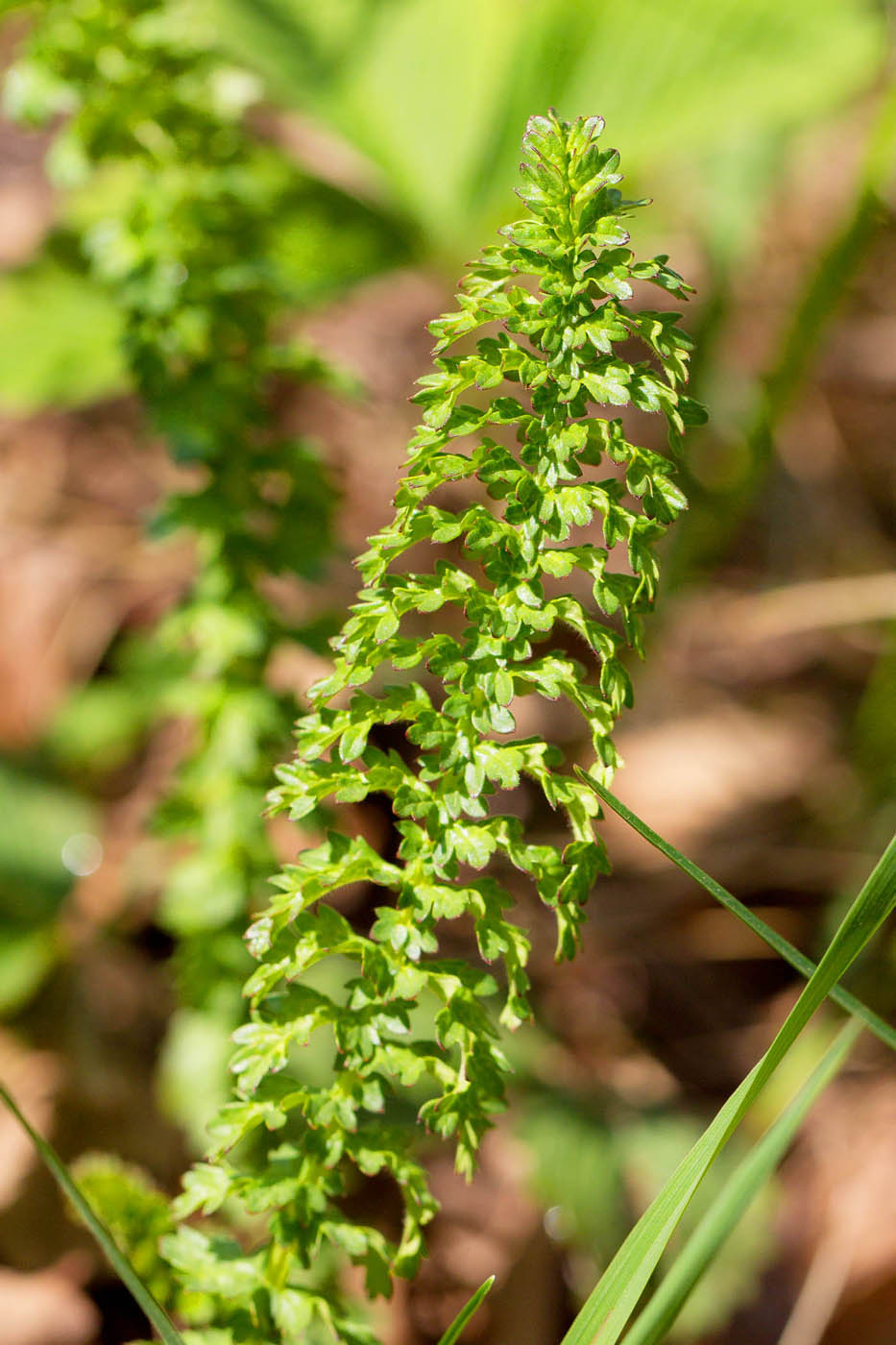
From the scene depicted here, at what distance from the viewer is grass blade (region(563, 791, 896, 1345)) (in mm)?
765

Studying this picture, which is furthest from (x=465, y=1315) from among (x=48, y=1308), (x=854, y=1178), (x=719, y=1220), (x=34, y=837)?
(x=34, y=837)

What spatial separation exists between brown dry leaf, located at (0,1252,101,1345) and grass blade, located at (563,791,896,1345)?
101cm

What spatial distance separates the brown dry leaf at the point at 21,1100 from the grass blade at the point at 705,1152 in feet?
3.83

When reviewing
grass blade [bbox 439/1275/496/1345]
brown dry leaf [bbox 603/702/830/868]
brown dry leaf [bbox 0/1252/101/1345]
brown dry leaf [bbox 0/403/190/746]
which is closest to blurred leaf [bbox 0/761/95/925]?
brown dry leaf [bbox 0/403/190/746]

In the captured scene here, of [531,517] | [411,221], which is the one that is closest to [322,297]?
[411,221]

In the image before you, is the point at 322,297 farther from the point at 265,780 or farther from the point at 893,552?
the point at 893,552

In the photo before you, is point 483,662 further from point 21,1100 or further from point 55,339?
point 55,339

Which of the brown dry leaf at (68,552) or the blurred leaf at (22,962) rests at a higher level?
the brown dry leaf at (68,552)

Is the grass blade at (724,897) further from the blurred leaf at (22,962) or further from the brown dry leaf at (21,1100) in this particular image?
the blurred leaf at (22,962)

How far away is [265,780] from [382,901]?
58 cm

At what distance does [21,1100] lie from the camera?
1.83 m

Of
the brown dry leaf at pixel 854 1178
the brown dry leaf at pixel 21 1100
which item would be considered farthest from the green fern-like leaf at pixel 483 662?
the brown dry leaf at pixel 854 1178

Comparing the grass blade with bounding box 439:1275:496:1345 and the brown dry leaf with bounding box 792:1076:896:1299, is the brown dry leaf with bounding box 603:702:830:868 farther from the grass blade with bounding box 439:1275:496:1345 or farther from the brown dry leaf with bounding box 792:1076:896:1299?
the grass blade with bounding box 439:1275:496:1345

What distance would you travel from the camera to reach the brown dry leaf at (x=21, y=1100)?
172 centimetres
